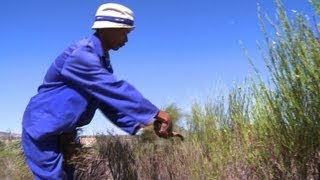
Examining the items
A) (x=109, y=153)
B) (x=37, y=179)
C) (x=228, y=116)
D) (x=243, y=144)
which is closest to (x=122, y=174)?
(x=109, y=153)

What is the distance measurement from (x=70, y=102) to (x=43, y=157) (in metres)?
0.42

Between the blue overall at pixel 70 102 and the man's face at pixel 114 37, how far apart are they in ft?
0.21

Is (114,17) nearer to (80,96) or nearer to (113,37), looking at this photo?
(113,37)

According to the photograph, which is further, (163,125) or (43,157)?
(43,157)

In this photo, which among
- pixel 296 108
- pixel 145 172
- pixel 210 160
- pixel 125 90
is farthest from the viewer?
pixel 145 172

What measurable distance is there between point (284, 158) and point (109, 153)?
6.84 ft

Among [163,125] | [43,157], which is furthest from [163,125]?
[43,157]

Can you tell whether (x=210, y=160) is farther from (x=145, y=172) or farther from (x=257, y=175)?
(x=257, y=175)

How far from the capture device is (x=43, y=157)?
4.23m

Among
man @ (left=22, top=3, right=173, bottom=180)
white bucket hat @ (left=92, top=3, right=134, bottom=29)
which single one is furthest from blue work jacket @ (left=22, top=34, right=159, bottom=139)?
white bucket hat @ (left=92, top=3, right=134, bottom=29)

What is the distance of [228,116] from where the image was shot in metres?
7.66

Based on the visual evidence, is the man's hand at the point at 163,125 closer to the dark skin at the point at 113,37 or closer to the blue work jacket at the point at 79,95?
the blue work jacket at the point at 79,95

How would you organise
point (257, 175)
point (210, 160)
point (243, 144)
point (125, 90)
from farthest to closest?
1. point (210, 160)
2. point (243, 144)
3. point (257, 175)
4. point (125, 90)

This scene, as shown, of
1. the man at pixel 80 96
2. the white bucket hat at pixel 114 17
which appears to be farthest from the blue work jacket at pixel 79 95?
the white bucket hat at pixel 114 17
